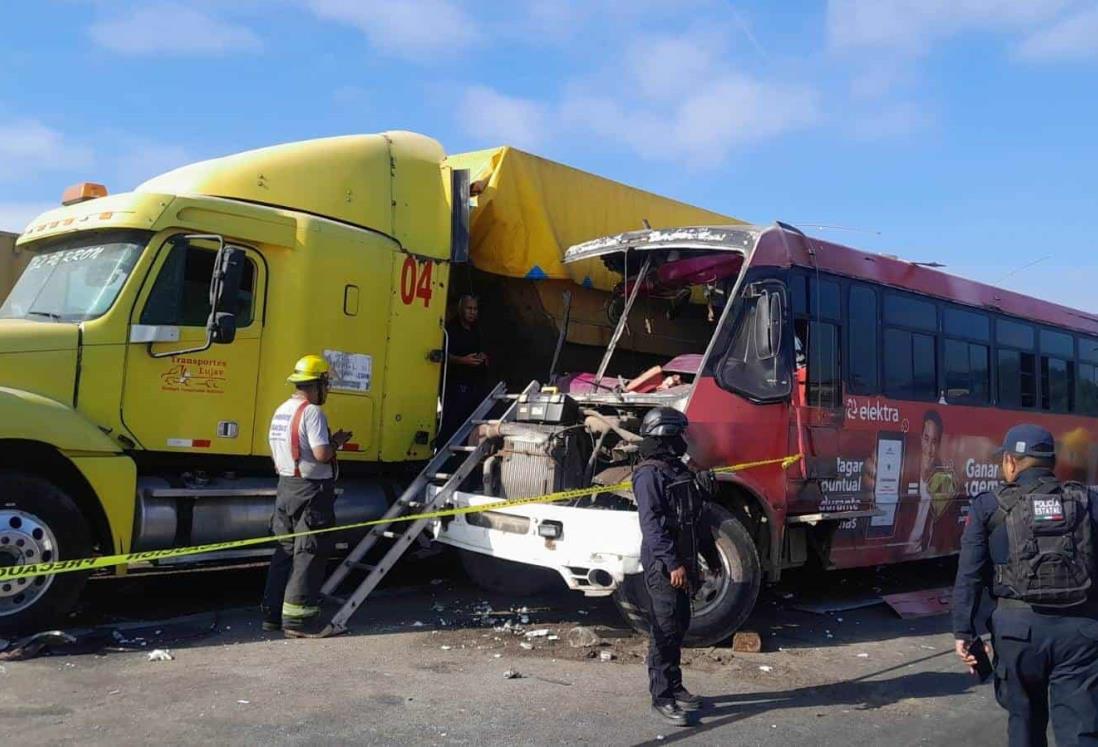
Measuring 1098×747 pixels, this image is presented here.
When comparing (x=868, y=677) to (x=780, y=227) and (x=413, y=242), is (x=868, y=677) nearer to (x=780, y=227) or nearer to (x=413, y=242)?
(x=780, y=227)

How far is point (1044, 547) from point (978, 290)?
6207mm

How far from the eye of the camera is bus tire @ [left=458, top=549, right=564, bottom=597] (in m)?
7.78

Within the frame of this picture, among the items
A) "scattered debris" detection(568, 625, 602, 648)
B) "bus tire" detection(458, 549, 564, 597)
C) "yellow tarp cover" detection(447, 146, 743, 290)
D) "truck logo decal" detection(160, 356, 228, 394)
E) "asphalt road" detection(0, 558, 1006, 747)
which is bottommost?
"asphalt road" detection(0, 558, 1006, 747)

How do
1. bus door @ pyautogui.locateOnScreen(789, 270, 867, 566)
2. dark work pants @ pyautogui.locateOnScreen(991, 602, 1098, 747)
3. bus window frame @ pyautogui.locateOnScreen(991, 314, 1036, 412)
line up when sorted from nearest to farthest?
dark work pants @ pyautogui.locateOnScreen(991, 602, 1098, 747) → bus door @ pyautogui.locateOnScreen(789, 270, 867, 566) → bus window frame @ pyautogui.locateOnScreen(991, 314, 1036, 412)

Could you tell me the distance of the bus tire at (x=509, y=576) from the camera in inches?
306

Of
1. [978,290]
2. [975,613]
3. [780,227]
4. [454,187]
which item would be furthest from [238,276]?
[978,290]

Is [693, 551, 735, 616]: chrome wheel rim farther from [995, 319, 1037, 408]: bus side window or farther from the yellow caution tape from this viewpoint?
[995, 319, 1037, 408]: bus side window

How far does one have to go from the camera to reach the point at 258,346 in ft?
22.2

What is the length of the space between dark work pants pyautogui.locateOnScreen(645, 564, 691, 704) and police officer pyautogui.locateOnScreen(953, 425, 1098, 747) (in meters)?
1.44

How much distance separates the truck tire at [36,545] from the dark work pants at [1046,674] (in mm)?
5219

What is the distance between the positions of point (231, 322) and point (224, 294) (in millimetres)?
195

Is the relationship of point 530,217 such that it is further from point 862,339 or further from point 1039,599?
point 1039,599

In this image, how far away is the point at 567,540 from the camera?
20.0 feet

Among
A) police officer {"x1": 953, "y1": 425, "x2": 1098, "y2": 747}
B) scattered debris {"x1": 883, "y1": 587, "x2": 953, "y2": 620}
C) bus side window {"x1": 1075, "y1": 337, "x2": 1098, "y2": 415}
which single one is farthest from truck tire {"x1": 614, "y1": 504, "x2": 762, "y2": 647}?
bus side window {"x1": 1075, "y1": 337, "x2": 1098, "y2": 415}
